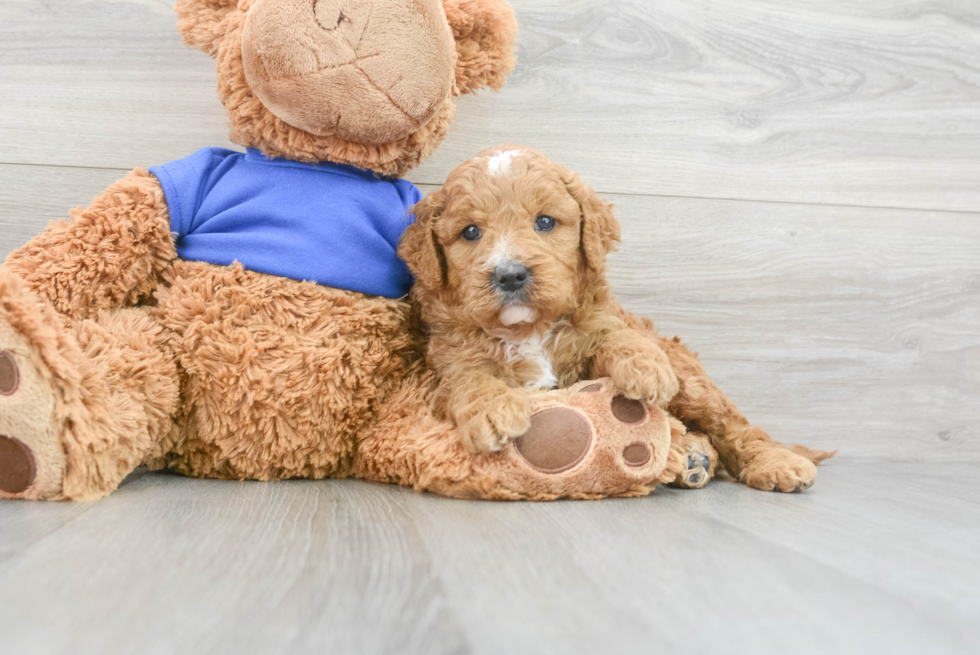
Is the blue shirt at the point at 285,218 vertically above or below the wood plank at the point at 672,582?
above

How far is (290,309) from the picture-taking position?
1.23 metres

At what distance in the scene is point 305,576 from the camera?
Answer: 2.48 feet

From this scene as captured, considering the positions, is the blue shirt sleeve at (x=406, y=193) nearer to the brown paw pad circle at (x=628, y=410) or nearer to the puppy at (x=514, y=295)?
the puppy at (x=514, y=295)

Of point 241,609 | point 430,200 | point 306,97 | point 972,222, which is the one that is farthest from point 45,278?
point 972,222

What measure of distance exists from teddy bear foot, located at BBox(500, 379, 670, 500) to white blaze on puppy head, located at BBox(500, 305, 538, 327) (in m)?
0.14

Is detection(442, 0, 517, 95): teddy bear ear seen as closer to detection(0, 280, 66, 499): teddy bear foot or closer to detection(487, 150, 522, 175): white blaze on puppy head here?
detection(487, 150, 522, 175): white blaze on puppy head

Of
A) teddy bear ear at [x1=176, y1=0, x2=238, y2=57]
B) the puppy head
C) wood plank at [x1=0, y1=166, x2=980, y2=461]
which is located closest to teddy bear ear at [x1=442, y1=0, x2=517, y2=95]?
the puppy head

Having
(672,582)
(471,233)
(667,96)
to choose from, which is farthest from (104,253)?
(667,96)

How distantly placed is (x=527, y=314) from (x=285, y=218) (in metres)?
0.47

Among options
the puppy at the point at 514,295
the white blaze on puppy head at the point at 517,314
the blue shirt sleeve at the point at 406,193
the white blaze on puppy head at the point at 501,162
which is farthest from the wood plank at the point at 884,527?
the blue shirt sleeve at the point at 406,193

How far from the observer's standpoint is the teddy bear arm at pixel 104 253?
1167 mm

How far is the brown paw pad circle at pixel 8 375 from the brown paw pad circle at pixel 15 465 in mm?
74

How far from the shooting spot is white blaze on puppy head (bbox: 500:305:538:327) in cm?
118

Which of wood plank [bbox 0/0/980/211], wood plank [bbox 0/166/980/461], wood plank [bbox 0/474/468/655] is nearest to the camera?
wood plank [bbox 0/474/468/655]
